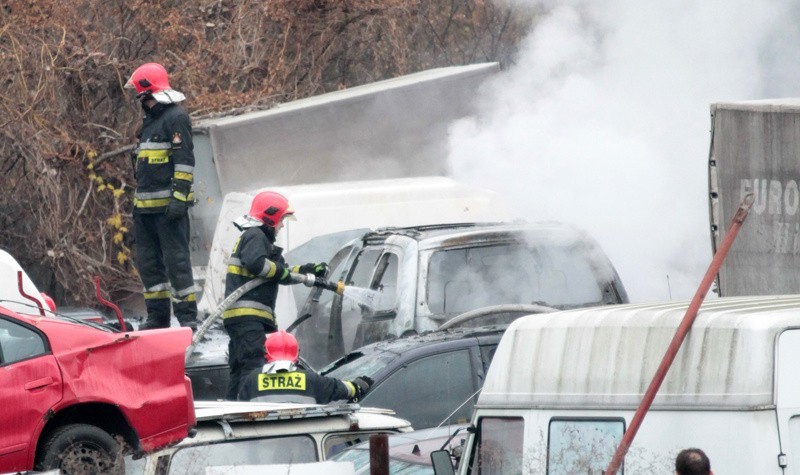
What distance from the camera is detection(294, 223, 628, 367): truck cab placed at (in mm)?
9227

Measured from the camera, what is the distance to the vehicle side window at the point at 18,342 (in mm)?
6391

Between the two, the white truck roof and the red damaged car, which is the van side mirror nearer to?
the white truck roof

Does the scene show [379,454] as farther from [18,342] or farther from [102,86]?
[102,86]

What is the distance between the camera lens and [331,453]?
6461 mm

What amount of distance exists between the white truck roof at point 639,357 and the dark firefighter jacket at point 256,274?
4236 millimetres

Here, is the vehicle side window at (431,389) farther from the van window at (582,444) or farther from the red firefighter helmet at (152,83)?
the red firefighter helmet at (152,83)

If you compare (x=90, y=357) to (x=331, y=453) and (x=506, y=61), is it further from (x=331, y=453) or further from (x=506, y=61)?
(x=506, y=61)

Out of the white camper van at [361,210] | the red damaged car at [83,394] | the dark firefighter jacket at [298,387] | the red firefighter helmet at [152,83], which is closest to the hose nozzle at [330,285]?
the white camper van at [361,210]

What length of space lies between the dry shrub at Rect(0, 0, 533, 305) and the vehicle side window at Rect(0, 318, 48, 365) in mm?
8049

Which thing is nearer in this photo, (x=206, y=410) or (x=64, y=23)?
(x=206, y=410)

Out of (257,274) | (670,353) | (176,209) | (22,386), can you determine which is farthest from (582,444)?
(176,209)

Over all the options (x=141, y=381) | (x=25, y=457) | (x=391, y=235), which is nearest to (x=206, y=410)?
(x=141, y=381)

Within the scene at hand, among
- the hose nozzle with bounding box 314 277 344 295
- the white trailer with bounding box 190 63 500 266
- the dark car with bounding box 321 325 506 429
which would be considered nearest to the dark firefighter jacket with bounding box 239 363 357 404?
the dark car with bounding box 321 325 506 429

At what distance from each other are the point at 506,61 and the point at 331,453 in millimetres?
13283
